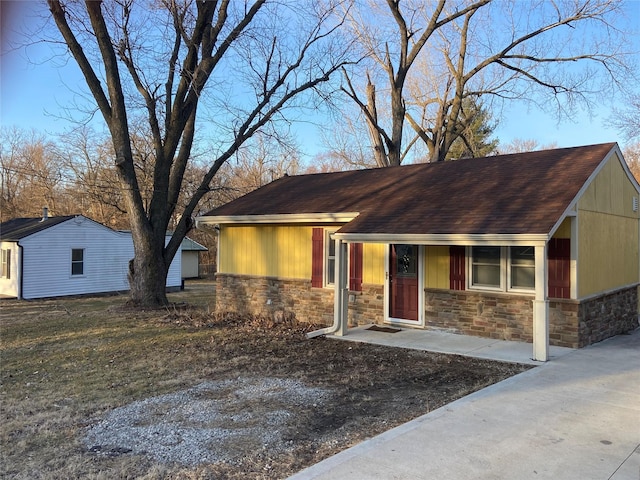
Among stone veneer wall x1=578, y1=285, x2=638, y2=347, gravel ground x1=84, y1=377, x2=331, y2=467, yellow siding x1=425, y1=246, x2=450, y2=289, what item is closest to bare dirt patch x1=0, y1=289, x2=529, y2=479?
gravel ground x1=84, y1=377, x2=331, y2=467

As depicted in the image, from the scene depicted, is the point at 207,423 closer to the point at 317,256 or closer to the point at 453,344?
the point at 453,344

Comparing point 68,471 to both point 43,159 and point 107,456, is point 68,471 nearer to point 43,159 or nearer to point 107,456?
point 107,456

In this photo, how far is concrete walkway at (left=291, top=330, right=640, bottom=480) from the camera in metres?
3.63

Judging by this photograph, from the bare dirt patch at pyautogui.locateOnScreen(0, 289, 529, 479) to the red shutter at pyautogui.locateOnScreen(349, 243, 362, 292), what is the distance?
6.58ft

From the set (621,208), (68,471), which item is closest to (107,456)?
(68,471)

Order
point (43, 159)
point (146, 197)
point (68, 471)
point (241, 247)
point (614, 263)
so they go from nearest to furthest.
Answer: point (68, 471) → point (614, 263) → point (241, 247) → point (146, 197) → point (43, 159)

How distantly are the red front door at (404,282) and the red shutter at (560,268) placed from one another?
8.70 ft

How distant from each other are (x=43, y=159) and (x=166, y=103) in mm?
23812

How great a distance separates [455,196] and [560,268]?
2.45 meters

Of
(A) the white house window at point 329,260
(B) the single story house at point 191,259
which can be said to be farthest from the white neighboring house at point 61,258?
(A) the white house window at point 329,260

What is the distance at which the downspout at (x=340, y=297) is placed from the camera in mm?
9705

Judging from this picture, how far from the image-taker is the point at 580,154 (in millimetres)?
9898

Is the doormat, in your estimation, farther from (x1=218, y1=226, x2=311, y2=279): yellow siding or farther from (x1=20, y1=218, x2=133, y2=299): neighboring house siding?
(x1=20, y1=218, x2=133, y2=299): neighboring house siding

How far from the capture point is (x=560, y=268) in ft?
27.5
